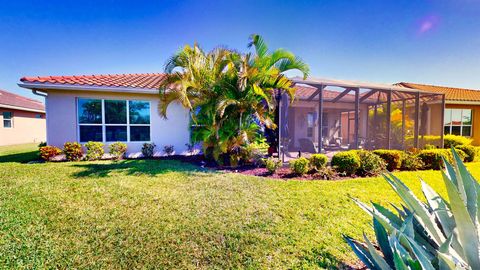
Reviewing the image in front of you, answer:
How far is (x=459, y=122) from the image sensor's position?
54.8 ft

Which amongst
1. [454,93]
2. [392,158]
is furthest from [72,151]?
[454,93]

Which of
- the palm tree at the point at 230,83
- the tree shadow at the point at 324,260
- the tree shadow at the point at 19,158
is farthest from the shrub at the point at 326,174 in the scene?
the tree shadow at the point at 19,158

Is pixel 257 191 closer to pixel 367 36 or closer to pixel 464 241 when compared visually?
pixel 464 241

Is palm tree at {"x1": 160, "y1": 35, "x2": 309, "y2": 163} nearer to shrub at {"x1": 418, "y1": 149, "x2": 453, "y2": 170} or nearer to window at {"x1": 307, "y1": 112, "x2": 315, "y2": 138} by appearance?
shrub at {"x1": 418, "y1": 149, "x2": 453, "y2": 170}

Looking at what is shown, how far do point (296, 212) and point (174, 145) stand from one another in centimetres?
839

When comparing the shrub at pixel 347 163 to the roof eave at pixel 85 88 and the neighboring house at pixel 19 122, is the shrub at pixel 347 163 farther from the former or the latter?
the neighboring house at pixel 19 122

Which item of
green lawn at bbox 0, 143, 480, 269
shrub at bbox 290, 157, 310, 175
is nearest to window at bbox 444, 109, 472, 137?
green lawn at bbox 0, 143, 480, 269

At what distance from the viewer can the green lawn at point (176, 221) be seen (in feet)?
9.73

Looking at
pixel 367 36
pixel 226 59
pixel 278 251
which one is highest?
pixel 367 36

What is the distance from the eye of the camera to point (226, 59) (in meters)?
7.78

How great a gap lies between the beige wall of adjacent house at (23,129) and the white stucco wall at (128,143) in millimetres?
13916

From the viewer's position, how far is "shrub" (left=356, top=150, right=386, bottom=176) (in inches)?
303

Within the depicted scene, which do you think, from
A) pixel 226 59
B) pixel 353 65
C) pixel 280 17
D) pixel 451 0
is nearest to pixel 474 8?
pixel 451 0

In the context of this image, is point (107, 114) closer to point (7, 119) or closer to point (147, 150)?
point (147, 150)
